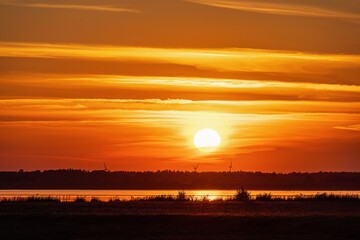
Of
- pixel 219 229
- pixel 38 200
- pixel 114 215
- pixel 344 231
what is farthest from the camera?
pixel 38 200

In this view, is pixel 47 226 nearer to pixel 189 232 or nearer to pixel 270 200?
pixel 189 232

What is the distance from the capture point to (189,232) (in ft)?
139

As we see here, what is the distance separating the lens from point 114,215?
47625 millimetres

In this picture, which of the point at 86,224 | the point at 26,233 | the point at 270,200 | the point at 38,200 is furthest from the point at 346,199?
the point at 26,233

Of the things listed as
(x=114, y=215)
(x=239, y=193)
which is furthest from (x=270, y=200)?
(x=114, y=215)

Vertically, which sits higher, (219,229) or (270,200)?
(270,200)

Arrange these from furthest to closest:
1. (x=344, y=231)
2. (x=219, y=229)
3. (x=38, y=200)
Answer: (x=38, y=200)
(x=219, y=229)
(x=344, y=231)

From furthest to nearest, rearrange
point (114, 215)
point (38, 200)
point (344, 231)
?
point (38, 200), point (114, 215), point (344, 231)

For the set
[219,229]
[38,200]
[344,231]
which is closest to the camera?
[344,231]

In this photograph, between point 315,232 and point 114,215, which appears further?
point 114,215

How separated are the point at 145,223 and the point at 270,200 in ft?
98.6

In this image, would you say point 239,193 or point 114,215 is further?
point 239,193

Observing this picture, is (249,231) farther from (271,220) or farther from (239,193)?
(239,193)

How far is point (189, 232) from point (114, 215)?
276 inches
